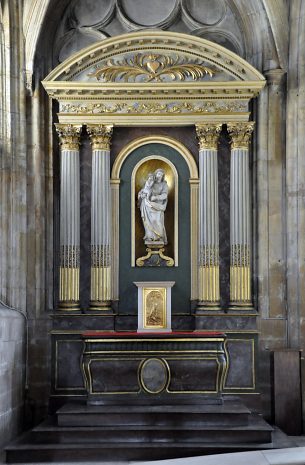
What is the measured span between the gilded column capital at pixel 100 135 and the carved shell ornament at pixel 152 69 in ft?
2.48

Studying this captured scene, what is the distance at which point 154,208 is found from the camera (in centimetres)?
1565

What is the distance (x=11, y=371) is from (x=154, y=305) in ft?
7.92

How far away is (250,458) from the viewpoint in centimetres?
1105

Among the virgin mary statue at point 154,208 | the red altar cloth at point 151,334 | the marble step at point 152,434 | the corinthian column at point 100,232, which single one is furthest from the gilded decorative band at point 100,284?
the marble step at point 152,434

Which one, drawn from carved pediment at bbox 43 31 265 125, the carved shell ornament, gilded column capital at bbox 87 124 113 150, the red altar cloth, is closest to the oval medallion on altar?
the red altar cloth

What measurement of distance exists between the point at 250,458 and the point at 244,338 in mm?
4347

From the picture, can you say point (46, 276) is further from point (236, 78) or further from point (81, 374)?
point (236, 78)

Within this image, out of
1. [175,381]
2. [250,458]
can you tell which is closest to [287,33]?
[175,381]

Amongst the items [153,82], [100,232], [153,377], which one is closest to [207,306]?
[153,377]

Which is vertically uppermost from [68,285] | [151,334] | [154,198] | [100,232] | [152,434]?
[154,198]

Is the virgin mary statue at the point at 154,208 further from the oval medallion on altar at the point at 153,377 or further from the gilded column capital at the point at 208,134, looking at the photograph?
the oval medallion on altar at the point at 153,377

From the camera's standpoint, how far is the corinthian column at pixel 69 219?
51.1 ft

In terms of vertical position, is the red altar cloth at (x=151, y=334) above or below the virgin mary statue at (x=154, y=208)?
below

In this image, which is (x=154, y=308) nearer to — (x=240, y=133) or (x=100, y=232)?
(x=100, y=232)
